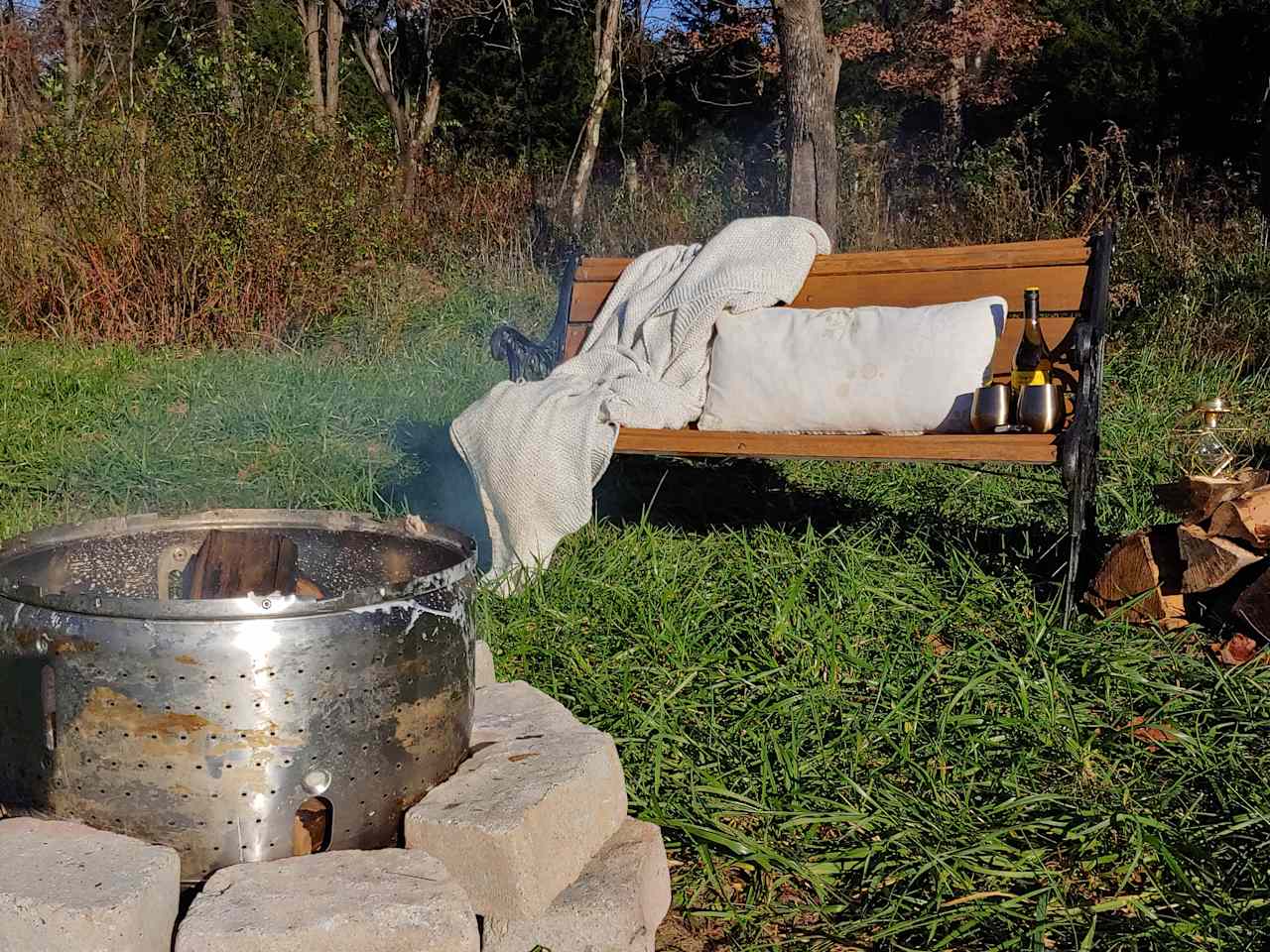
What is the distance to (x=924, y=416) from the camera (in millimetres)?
3564

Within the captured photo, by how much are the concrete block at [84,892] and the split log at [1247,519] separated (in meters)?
2.51

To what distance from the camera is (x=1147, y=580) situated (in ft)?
9.91

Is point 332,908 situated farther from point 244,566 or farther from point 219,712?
point 244,566

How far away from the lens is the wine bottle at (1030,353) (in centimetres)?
357

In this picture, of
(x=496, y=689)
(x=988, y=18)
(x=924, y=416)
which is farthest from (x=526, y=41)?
(x=496, y=689)

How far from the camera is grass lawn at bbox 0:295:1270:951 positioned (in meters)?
1.93

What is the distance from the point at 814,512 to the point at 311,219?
3.77 meters

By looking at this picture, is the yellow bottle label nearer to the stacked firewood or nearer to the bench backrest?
the bench backrest

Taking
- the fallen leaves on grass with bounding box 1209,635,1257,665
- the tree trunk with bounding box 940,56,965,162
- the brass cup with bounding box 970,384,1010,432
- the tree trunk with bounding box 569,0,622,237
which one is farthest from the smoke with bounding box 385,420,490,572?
the tree trunk with bounding box 940,56,965,162

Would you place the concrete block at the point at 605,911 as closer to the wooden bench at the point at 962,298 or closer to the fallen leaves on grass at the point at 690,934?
the fallen leaves on grass at the point at 690,934

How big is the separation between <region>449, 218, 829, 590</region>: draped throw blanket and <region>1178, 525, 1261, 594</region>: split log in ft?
5.06

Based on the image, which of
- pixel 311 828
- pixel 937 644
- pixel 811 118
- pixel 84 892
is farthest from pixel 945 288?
pixel 84 892

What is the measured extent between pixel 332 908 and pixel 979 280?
3.00 metres

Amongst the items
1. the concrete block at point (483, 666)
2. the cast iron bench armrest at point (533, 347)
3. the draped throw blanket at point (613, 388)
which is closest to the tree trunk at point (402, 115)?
the cast iron bench armrest at point (533, 347)
